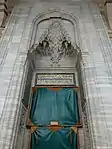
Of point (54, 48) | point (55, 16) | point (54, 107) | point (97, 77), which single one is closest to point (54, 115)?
point (54, 107)

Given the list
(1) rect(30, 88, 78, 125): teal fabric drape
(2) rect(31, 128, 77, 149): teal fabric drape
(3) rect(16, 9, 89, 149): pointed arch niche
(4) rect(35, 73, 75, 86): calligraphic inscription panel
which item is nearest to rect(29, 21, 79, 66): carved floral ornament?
(3) rect(16, 9, 89, 149): pointed arch niche

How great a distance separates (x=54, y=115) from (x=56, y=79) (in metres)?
1.20

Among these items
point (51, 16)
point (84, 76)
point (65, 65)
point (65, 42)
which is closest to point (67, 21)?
point (51, 16)

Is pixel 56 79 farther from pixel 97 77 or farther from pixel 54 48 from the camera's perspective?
pixel 97 77

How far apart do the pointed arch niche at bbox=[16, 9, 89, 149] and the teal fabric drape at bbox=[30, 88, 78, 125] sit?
0.35m

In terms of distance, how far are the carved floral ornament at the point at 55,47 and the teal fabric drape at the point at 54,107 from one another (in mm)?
1157

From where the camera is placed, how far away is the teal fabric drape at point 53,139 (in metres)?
4.15

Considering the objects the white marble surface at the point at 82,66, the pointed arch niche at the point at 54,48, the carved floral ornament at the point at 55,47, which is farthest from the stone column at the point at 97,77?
the carved floral ornament at the point at 55,47

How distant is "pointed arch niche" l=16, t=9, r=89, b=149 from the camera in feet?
18.6

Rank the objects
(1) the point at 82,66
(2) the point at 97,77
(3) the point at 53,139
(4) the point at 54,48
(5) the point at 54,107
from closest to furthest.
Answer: (3) the point at 53,139 → (2) the point at 97,77 → (5) the point at 54,107 → (1) the point at 82,66 → (4) the point at 54,48

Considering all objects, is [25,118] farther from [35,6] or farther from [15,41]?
[35,6]

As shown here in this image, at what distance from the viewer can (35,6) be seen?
282 inches

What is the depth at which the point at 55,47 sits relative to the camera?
242 inches

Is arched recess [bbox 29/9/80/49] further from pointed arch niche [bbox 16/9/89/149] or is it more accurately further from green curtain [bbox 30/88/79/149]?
green curtain [bbox 30/88/79/149]
